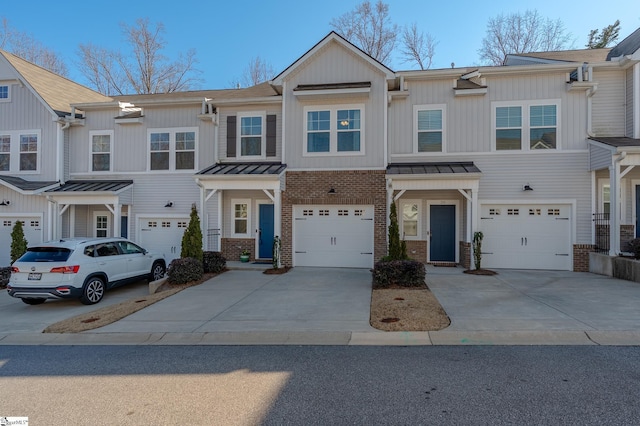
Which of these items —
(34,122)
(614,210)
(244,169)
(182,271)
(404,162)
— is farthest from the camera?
(34,122)

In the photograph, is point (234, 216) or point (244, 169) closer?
point (244, 169)

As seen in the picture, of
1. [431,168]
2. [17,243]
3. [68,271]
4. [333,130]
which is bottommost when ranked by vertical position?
[68,271]

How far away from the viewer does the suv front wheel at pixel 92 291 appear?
869 cm

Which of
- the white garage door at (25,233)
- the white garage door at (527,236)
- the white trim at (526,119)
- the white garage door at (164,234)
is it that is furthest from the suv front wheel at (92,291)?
the white trim at (526,119)

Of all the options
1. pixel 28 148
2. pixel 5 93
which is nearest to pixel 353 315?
pixel 28 148

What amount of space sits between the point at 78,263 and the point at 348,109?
942 centimetres

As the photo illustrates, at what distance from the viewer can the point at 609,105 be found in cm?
1205

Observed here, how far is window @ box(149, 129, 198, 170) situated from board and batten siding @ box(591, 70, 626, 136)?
14751 millimetres

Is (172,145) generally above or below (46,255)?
above

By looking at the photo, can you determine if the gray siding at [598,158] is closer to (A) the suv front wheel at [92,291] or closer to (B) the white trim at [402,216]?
(B) the white trim at [402,216]

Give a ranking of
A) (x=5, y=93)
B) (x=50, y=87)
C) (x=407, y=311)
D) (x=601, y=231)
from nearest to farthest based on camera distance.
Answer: (x=407, y=311), (x=601, y=231), (x=5, y=93), (x=50, y=87)

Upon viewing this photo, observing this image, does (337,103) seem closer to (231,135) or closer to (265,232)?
(231,135)

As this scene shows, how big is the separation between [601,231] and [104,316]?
14640 mm

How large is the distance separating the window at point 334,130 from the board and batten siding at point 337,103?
154 mm
